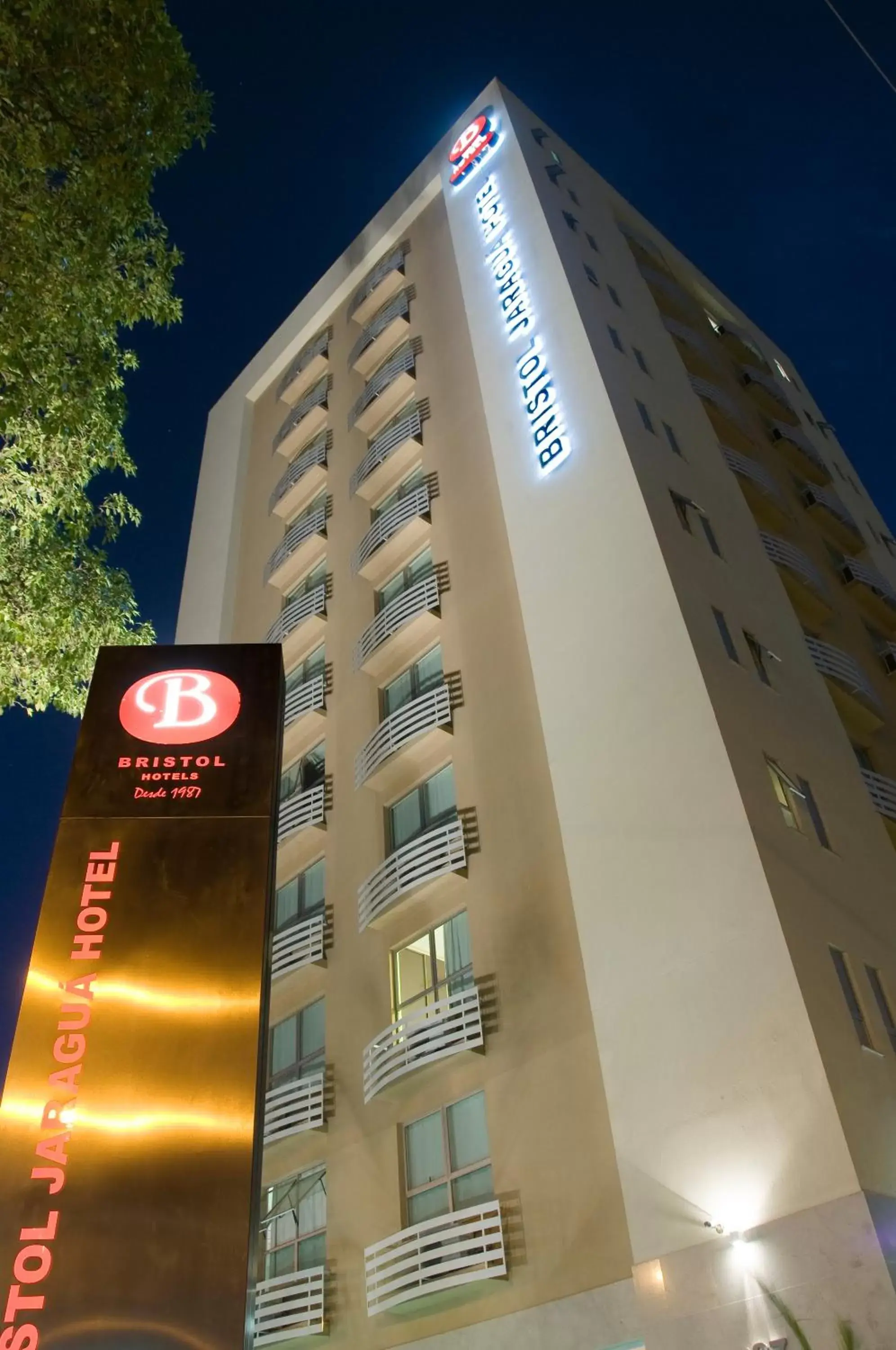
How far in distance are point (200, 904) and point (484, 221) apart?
77.9ft

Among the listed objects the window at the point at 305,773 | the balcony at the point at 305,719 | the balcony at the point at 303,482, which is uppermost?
the balcony at the point at 303,482

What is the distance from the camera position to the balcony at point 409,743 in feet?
60.5

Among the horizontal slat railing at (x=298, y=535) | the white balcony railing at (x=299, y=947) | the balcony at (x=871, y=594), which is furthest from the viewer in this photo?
the horizontal slat railing at (x=298, y=535)

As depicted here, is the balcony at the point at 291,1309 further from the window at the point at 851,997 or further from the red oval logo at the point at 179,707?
the red oval logo at the point at 179,707

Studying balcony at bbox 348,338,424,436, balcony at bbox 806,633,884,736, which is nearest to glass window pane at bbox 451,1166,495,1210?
balcony at bbox 806,633,884,736

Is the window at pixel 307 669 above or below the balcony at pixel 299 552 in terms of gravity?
below

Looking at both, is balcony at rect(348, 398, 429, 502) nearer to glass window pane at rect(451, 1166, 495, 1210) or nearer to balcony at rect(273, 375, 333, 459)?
balcony at rect(273, 375, 333, 459)

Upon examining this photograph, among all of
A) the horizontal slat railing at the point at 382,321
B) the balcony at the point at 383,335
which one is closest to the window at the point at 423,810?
the balcony at the point at 383,335

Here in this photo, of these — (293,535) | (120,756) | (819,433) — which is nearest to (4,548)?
(120,756)

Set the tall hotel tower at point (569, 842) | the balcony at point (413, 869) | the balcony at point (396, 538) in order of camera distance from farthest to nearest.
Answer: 1. the balcony at point (396, 538)
2. the balcony at point (413, 869)
3. the tall hotel tower at point (569, 842)

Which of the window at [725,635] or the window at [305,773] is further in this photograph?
the window at [305,773]

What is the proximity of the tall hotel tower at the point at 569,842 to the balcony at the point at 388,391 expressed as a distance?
0.33 feet

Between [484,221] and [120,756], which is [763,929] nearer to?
[120,756]

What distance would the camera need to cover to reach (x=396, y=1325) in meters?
13.7
